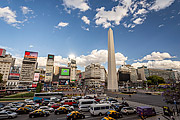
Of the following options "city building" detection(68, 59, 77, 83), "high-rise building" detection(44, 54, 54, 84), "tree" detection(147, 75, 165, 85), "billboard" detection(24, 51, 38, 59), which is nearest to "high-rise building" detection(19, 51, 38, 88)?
"billboard" detection(24, 51, 38, 59)

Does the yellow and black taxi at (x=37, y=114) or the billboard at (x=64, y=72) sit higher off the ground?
the billboard at (x=64, y=72)

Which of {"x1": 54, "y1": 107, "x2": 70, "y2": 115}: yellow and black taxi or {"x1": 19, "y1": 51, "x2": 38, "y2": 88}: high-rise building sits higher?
{"x1": 19, "y1": 51, "x2": 38, "y2": 88}: high-rise building

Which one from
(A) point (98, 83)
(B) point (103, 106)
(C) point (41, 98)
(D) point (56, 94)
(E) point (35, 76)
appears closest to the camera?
(B) point (103, 106)

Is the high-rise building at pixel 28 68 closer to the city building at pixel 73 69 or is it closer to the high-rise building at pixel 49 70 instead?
the high-rise building at pixel 49 70

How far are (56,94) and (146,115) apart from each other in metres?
27.0

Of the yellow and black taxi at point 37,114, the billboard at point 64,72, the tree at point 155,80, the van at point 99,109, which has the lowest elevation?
the yellow and black taxi at point 37,114

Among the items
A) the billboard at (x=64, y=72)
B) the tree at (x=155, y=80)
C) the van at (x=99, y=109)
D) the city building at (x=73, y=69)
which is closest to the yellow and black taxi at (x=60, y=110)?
the van at (x=99, y=109)

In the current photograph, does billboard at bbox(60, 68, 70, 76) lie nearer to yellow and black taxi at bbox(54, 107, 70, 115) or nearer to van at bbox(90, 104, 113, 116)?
yellow and black taxi at bbox(54, 107, 70, 115)

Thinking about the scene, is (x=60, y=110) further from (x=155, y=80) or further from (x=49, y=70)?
(x=49, y=70)

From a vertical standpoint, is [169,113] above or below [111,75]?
below

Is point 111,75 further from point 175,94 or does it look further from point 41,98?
point 175,94

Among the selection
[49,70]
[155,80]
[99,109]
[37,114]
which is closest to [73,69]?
[49,70]

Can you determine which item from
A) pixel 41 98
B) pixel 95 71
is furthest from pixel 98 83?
pixel 41 98

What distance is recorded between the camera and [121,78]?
136250mm
